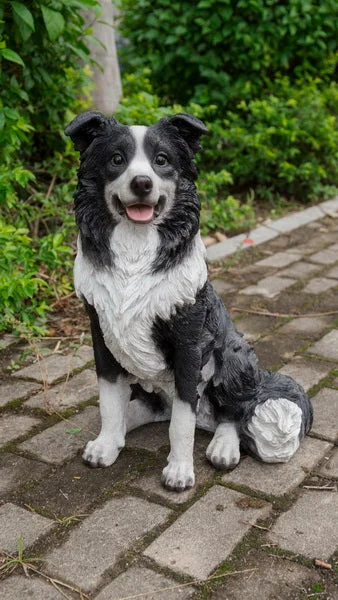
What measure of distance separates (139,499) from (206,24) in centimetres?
574

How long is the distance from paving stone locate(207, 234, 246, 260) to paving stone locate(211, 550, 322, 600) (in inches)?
138

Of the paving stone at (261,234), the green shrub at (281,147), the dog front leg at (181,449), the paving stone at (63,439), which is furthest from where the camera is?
the green shrub at (281,147)

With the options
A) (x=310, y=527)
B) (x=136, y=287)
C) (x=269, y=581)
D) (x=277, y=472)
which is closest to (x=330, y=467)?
(x=277, y=472)

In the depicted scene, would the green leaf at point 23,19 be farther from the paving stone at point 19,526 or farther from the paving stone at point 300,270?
the paving stone at point 19,526

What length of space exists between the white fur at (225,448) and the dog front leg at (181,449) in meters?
0.15

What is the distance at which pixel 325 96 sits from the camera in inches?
301

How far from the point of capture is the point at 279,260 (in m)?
5.64

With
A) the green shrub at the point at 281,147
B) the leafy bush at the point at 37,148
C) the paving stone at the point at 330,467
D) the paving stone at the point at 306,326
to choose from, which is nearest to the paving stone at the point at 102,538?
the paving stone at the point at 330,467

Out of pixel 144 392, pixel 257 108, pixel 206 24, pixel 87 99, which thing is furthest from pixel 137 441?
pixel 206 24

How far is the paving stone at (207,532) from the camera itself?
2.31m

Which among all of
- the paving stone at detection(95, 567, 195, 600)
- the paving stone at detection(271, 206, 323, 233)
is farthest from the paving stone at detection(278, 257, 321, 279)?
the paving stone at detection(95, 567, 195, 600)

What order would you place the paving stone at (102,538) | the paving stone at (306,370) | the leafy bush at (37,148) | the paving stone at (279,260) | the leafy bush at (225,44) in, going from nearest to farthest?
1. the paving stone at (102,538)
2. the paving stone at (306,370)
3. the leafy bush at (37,148)
4. the paving stone at (279,260)
5. the leafy bush at (225,44)

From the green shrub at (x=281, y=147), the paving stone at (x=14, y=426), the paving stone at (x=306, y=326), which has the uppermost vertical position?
the green shrub at (x=281, y=147)

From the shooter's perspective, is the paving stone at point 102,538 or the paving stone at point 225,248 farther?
the paving stone at point 225,248
